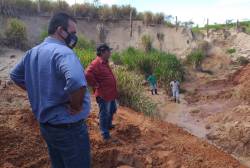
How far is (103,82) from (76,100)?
3.15m

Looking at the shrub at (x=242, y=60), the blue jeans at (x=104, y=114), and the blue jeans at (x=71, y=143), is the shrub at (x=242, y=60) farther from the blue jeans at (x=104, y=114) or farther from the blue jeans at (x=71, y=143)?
the blue jeans at (x=71, y=143)

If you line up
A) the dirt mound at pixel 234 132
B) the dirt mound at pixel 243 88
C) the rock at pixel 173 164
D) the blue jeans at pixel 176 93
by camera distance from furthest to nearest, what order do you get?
the blue jeans at pixel 176 93 → the dirt mound at pixel 243 88 → the dirt mound at pixel 234 132 → the rock at pixel 173 164

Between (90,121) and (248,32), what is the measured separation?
85.0ft

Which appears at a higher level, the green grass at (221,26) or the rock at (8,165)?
the green grass at (221,26)

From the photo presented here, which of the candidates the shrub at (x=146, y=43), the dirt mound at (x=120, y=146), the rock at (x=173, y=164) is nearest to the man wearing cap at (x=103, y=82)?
the dirt mound at (x=120, y=146)

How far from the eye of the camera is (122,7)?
31.0 metres

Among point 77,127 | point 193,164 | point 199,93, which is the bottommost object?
point 199,93

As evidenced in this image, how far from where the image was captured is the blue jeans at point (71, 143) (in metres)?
3.46

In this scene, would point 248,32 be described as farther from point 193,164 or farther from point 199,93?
point 193,164

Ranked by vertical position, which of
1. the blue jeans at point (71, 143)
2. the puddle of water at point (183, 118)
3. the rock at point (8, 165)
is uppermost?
the blue jeans at point (71, 143)

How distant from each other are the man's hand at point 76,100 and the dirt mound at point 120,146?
7.90ft

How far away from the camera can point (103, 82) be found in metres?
6.54

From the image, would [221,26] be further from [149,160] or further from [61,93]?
[61,93]

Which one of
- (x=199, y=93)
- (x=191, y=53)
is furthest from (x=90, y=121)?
(x=191, y=53)
